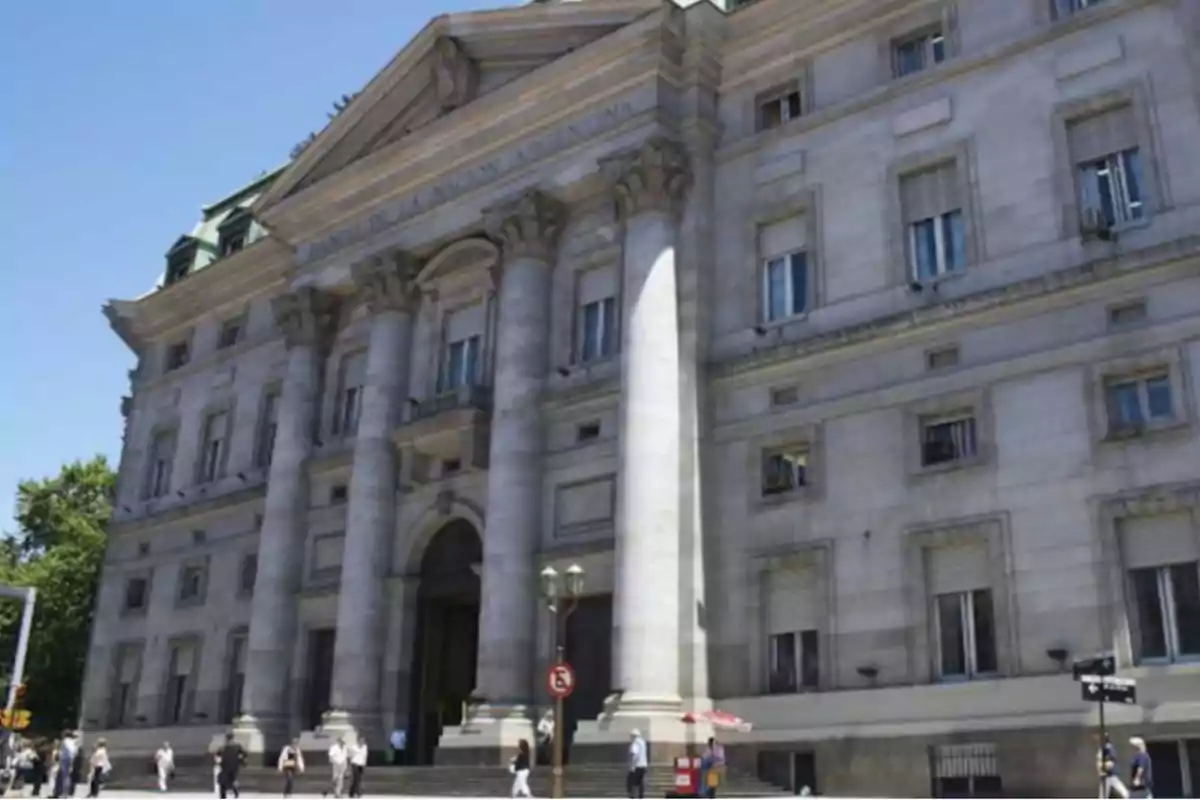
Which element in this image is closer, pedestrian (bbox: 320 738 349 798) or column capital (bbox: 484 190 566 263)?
pedestrian (bbox: 320 738 349 798)

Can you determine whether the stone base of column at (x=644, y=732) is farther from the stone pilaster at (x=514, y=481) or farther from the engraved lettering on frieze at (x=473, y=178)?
the engraved lettering on frieze at (x=473, y=178)

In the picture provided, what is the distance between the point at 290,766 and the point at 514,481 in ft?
30.4

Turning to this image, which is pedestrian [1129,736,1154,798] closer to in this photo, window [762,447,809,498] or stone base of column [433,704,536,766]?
window [762,447,809,498]

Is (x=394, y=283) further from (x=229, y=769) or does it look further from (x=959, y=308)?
(x=959, y=308)

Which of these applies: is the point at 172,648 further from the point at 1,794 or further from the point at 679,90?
the point at 679,90

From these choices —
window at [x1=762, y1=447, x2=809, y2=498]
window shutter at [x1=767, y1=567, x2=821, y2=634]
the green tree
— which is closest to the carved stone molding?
window at [x1=762, y1=447, x2=809, y2=498]

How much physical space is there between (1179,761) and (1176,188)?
10.9 meters

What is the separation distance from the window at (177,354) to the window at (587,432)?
2466 cm

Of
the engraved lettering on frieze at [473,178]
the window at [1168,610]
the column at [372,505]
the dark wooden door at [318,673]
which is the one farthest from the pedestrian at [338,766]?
the window at [1168,610]

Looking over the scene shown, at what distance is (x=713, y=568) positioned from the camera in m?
28.9

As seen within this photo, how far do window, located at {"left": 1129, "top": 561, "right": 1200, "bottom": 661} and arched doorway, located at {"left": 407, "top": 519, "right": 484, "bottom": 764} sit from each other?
1776 cm

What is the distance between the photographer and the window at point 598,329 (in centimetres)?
3275

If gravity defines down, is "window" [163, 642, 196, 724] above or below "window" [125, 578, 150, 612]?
below

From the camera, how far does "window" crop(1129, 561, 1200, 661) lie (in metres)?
21.9
